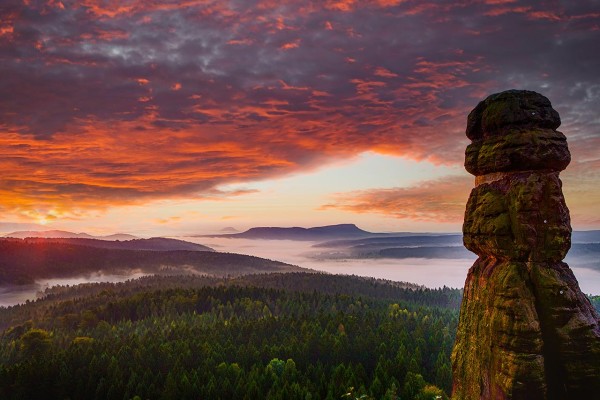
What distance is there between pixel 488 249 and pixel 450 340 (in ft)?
405

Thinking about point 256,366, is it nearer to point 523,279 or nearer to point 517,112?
point 523,279

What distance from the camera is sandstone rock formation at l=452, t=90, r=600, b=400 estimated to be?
2578 centimetres

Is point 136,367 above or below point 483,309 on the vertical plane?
below

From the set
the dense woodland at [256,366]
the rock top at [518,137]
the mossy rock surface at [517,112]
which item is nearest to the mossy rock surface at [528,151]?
the rock top at [518,137]

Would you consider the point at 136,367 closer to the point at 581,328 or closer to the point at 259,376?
the point at 259,376

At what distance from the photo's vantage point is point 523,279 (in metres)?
26.9

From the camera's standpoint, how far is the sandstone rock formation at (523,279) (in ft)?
84.6

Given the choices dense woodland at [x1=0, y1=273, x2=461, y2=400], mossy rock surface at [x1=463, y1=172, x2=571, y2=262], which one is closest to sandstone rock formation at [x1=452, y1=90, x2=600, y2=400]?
mossy rock surface at [x1=463, y1=172, x2=571, y2=262]

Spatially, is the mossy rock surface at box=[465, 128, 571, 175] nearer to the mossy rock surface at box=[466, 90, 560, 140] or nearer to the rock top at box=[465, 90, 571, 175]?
the rock top at box=[465, 90, 571, 175]

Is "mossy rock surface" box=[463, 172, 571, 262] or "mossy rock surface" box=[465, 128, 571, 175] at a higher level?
"mossy rock surface" box=[465, 128, 571, 175]

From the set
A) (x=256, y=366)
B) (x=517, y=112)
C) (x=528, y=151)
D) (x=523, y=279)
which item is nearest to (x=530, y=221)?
(x=523, y=279)

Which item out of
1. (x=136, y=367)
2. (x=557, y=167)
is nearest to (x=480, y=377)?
(x=557, y=167)

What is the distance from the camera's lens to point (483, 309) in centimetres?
2870

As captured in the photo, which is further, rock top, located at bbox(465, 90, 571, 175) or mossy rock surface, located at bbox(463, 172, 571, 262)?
rock top, located at bbox(465, 90, 571, 175)
